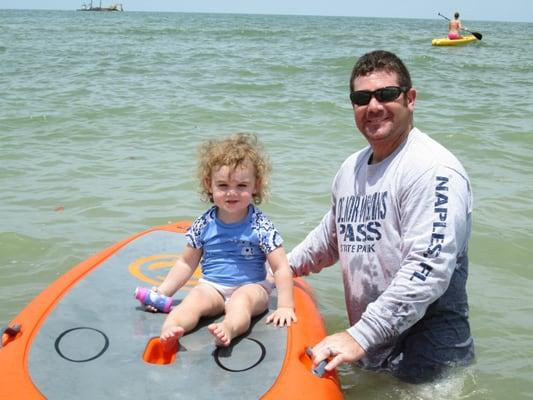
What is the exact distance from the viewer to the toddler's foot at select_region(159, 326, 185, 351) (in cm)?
241

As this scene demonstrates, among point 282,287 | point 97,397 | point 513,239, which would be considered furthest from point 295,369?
point 513,239

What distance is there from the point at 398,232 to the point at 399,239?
0.03 m

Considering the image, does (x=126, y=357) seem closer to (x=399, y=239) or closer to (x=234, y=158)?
(x=234, y=158)

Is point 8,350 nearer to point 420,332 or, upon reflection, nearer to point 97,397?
point 97,397

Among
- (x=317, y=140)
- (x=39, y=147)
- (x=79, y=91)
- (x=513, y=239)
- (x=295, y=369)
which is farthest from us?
(x=79, y=91)

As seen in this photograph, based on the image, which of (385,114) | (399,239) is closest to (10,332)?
(399,239)

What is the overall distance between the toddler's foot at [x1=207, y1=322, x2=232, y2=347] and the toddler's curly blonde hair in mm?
721

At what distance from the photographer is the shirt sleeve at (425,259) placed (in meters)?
2.32

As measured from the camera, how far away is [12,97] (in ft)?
34.5

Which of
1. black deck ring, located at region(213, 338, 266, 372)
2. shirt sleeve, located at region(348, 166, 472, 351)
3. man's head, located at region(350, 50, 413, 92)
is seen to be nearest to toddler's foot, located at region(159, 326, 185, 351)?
black deck ring, located at region(213, 338, 266, 372)

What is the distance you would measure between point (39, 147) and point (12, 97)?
3.79 metres

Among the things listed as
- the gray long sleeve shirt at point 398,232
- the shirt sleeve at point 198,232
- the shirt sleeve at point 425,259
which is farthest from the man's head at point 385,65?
the shirt sleeve at point 198,232

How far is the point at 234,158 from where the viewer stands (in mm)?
2750

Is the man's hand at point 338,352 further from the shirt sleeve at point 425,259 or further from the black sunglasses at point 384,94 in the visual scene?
the black sunglasses at point 384,94
